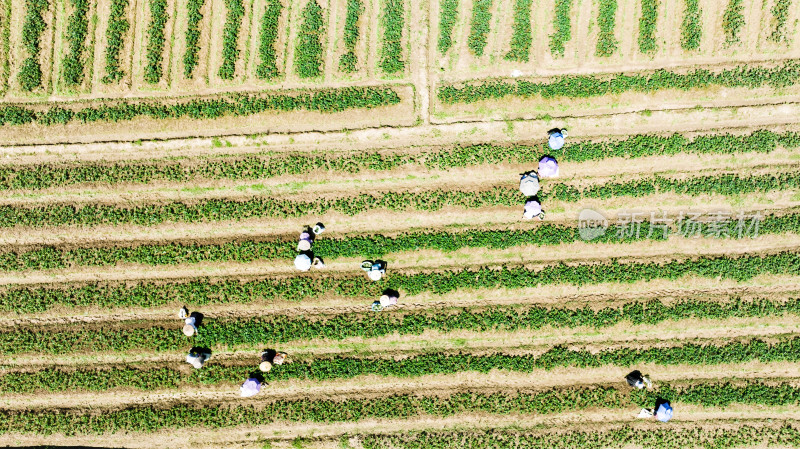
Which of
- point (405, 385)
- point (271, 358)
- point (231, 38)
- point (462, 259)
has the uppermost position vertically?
point (231, 38)

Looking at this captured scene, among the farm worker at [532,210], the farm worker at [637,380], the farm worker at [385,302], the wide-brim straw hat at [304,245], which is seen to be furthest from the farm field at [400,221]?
the wide-brim straw hat at [304,245]

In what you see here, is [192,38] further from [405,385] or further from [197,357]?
[405,385]

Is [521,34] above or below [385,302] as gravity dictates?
above

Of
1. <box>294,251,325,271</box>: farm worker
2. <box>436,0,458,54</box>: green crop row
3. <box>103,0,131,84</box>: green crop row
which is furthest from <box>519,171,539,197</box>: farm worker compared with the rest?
<box>103,0,131,84</box>: green crop row

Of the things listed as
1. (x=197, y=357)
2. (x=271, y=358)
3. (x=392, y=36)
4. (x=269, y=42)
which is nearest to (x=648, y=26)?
(x=392, y=36)

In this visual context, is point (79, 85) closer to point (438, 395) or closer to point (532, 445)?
point (438, 395)

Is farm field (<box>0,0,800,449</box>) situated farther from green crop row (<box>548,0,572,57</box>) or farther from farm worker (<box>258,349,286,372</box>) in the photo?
farm worker (<box>258,349,286,372</box>)
